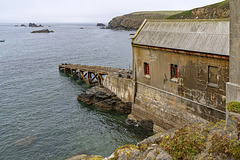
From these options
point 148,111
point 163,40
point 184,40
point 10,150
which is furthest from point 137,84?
point 10,150

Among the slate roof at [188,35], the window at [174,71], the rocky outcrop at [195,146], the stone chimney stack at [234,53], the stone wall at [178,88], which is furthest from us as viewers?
the window at [174,71]

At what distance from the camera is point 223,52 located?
15812mm

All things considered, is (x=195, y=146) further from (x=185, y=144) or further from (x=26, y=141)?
(x=26, y=141)

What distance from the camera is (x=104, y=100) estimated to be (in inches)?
1138

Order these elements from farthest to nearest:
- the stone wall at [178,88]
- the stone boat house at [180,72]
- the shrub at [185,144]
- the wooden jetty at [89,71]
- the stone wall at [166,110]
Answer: the wooden jetty at [89,71] < the stone wall at [166,110] < the stone wall at [178,88] < the stone boat house at [180,72] < the shrub at [185,144]

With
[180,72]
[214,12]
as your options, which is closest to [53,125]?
[180,72]

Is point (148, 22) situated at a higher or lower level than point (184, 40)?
higher

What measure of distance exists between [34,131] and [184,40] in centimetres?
1734

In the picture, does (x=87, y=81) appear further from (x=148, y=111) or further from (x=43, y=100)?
(x=148, y=111)

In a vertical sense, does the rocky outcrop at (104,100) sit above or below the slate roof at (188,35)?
below

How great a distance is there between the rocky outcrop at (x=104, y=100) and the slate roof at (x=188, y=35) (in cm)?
784

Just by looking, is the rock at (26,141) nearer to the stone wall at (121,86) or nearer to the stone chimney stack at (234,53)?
the stone wall at (121,86)

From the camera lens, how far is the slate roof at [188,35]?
652 inches

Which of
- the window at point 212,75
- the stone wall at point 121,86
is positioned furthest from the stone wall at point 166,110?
the window at point 212,75
